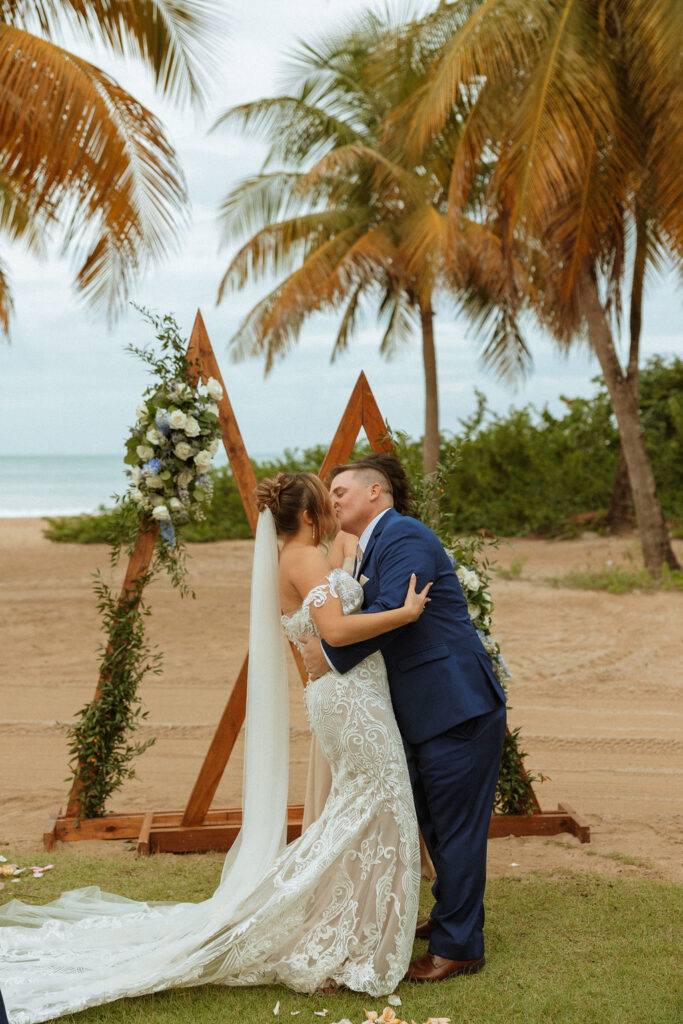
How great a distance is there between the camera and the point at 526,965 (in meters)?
3.67

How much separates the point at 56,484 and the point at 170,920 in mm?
57312

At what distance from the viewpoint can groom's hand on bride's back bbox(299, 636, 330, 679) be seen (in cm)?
362

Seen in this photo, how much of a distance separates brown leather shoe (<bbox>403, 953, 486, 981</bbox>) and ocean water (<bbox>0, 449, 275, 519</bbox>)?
31716mm

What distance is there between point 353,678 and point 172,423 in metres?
1.87

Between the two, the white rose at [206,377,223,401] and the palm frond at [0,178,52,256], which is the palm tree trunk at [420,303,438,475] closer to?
the palm frond at [0,178,52,256]

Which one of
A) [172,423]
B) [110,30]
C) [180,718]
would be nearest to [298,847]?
[172,423]

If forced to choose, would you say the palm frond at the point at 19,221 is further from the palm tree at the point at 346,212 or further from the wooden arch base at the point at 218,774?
Result: the wooden arch base at the point at 218,774

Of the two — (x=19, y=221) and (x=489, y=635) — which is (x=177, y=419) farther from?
(x=19, y=221)

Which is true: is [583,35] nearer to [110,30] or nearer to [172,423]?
[110,30]

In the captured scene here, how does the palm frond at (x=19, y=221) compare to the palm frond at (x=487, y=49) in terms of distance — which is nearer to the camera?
the palm frond at (x=487, y=49)

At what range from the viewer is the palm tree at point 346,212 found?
15.2m

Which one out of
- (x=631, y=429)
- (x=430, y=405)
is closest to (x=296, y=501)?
(x=631, y=429)

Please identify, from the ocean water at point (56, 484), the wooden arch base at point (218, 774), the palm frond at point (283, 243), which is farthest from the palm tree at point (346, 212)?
the ocean water at point (56, 484)

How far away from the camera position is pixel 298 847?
361 cm
